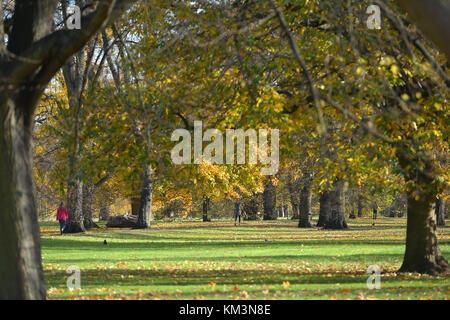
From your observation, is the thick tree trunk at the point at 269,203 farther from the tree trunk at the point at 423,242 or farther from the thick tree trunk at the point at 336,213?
the tree trunk at the point at 423,242

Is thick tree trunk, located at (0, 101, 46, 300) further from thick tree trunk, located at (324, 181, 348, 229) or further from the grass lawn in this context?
thick tree trunk, located at (324, 181, 348, 229)

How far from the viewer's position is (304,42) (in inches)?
530

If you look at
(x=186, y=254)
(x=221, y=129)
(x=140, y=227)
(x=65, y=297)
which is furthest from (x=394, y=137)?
(x=140, y=227)

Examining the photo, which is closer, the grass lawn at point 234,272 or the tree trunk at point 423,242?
the grass lawn at point 234,272

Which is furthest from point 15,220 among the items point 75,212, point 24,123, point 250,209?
point 250,209

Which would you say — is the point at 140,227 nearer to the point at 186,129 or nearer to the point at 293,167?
the point at 293,167

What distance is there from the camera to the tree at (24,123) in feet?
28.7

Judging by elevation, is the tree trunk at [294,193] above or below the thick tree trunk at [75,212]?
above

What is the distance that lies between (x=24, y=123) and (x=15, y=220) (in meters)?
1.33

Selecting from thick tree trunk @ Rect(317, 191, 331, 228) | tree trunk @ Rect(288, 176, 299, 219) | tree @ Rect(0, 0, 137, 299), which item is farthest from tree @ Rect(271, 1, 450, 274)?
tree trunk @ Rect(288, 176, 299, 219)

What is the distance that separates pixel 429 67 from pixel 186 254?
48.7 ft

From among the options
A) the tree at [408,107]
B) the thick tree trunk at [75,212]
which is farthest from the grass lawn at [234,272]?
the thick tree trunk at [75,212]

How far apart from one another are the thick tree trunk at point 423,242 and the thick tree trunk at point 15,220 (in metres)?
9.76

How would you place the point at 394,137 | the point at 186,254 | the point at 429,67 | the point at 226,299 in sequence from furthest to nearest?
the point at 186,254, the point at 394,137, the point at 226,299, the point at 429,67
